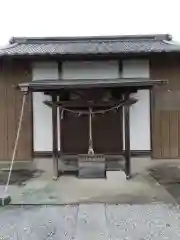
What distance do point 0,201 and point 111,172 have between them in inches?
131

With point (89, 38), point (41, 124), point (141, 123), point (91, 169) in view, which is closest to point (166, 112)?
point (141, 123)

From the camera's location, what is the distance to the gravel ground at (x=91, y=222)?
5094 millimetres

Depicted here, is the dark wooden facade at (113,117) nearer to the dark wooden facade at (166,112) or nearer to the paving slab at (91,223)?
the dark wooden facade at (166,112)

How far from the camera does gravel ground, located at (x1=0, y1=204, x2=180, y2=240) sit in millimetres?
5094

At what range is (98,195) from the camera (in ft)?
23.9

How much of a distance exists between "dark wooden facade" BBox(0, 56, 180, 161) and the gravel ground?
4643 millimetres

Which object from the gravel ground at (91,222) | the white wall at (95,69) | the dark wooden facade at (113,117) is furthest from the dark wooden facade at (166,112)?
the gravel ground at (91,222)

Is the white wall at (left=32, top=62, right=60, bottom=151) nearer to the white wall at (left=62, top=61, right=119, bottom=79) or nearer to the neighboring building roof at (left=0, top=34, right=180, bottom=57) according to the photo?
the white wall at (left=62, top=61, right=119, bottom=79)

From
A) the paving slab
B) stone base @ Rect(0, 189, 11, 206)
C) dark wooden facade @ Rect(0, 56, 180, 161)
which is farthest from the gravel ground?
dark wooden facade @ Rect(0, 56, 180, 161)

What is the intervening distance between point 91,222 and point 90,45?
6.91 meters

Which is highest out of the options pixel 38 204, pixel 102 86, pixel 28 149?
pixel 102 86

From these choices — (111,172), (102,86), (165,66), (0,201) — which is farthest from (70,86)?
(165,66)

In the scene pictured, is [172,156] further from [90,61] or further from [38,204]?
[38,204]

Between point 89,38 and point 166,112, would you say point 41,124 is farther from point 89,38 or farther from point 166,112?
point 166,112
